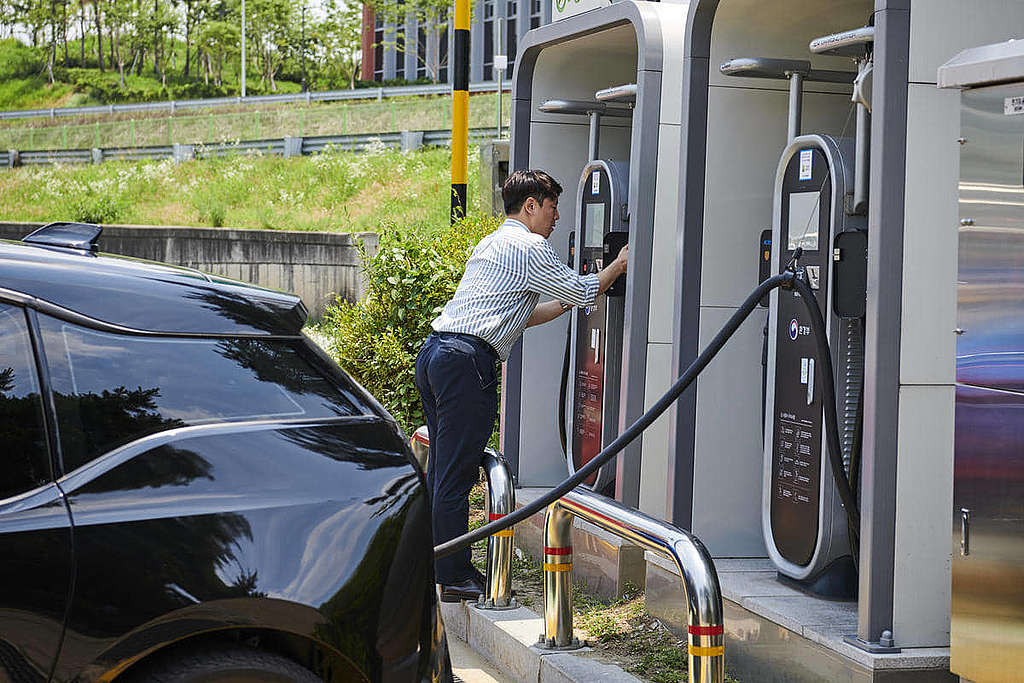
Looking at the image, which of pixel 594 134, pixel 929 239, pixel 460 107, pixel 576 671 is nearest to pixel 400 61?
pixel 460 107

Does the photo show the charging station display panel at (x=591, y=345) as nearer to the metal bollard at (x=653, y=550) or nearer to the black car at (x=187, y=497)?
the metal bollard at (x=653, y=550)

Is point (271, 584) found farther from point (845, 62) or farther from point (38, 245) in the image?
point (845, 62)

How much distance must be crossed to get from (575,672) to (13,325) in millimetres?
2805

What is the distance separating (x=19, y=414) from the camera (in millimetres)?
3074

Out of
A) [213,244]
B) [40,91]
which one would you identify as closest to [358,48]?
[40,91]

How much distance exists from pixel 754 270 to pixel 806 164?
895 mm

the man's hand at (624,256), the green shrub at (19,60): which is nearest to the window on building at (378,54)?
the green shrub at (19,60)

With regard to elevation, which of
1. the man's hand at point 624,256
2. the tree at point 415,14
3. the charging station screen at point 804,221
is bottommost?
the man's hand at point 624,256

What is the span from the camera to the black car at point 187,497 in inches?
117

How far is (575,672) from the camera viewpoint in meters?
5.10

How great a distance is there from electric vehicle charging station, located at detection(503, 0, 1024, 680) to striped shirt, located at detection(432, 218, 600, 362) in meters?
0.55

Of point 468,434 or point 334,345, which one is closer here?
point 468,434

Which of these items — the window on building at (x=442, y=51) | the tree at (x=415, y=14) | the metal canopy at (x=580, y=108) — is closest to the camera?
the metal canopy at (x=580, y=108)

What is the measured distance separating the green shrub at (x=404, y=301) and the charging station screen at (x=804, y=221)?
486 centimetres
